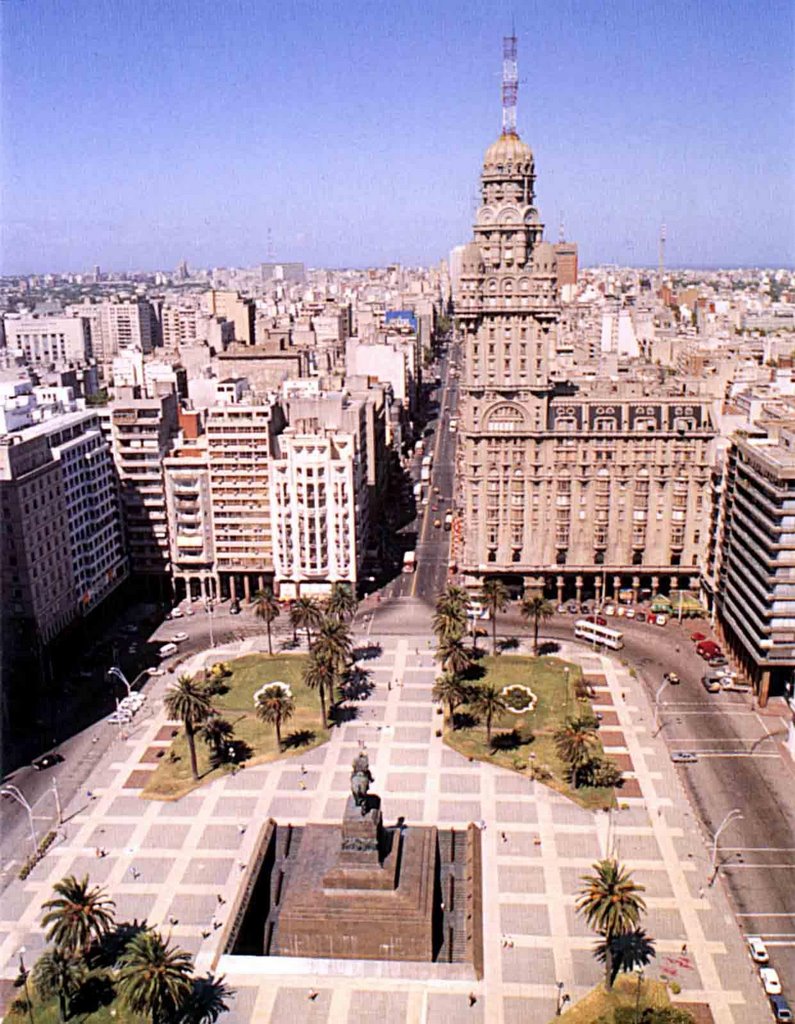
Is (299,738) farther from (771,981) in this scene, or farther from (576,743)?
(771,981)

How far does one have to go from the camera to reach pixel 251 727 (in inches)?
4279

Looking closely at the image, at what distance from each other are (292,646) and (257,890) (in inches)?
2017

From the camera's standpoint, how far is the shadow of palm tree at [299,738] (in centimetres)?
10425

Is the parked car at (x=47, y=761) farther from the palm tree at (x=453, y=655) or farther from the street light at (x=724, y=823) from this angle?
the street light at (x=724, y=823)

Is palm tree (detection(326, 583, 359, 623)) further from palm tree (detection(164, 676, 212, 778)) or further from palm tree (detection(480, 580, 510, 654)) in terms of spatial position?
palm tree (detection(164, 676, 212, 778))

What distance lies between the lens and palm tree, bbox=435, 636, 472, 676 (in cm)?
10925

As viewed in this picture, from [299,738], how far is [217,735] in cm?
1029

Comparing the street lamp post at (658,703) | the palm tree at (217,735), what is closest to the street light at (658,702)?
the street lamp post at (658,703)

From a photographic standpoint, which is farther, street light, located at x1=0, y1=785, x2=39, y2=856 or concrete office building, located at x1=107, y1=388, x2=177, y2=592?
concrete office building, located at x1=107, y1=388, x2=177, y2=592

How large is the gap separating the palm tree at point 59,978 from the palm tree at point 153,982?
14.8 ft

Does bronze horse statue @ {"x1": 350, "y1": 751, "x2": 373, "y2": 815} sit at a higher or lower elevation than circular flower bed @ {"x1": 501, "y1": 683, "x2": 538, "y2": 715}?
higher

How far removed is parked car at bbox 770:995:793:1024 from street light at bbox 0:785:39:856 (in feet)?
213

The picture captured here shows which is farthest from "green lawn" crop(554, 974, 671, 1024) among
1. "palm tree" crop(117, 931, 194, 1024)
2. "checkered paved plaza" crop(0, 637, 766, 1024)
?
"palm tree" crop(117, 931, 194, 1024)

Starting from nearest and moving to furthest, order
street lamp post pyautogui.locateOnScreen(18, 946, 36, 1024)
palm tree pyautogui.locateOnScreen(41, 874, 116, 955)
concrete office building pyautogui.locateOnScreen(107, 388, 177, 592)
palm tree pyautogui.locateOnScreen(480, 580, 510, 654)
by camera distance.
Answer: street lamp post pyautogui.locateOnScreen(18, 946, 36, 1024) → palm tree pyautogui.locateOnScreen(41, 874, 116, 955) → palm tree pyautogui.locateOnScreen(480, 580, 510, 654) → concrete office building pyautogui.locateOnScreen(107, 388, 177, 592)
